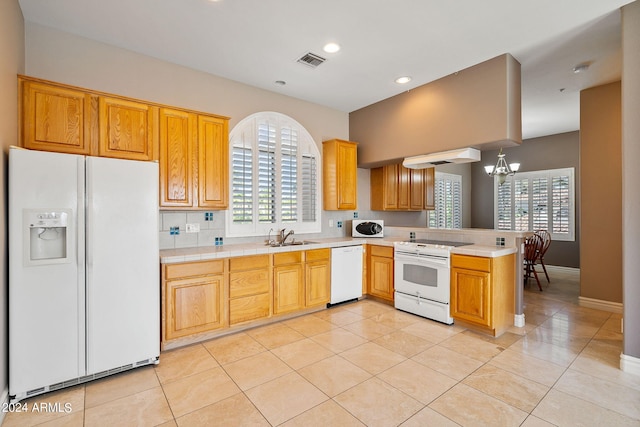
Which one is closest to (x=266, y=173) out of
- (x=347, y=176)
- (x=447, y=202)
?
(x=347, y=176)

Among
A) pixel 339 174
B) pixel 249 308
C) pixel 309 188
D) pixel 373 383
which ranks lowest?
pixel 373 383

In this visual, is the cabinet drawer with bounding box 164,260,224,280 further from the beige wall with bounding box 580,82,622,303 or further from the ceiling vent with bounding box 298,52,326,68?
the beige wall with bounding box 580,82,622,303

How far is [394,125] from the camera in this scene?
14.3 ft

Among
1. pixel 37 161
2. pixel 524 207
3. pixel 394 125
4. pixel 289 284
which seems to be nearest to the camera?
pixel 37 161

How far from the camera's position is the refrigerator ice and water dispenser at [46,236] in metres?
2.10

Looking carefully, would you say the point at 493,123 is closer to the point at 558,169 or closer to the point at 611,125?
the point at 611,125

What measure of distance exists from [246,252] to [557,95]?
481 centimetres

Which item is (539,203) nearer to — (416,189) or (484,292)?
(416,189)

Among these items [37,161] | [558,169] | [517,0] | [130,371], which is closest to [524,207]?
[558,169]

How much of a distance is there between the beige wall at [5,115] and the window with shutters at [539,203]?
8278 millimetres

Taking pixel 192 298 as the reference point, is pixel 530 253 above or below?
above

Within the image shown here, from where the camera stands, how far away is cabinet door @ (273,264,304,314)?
353 centimetres

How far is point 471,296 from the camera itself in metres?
3.27

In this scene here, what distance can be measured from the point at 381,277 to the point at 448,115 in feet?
7.42
